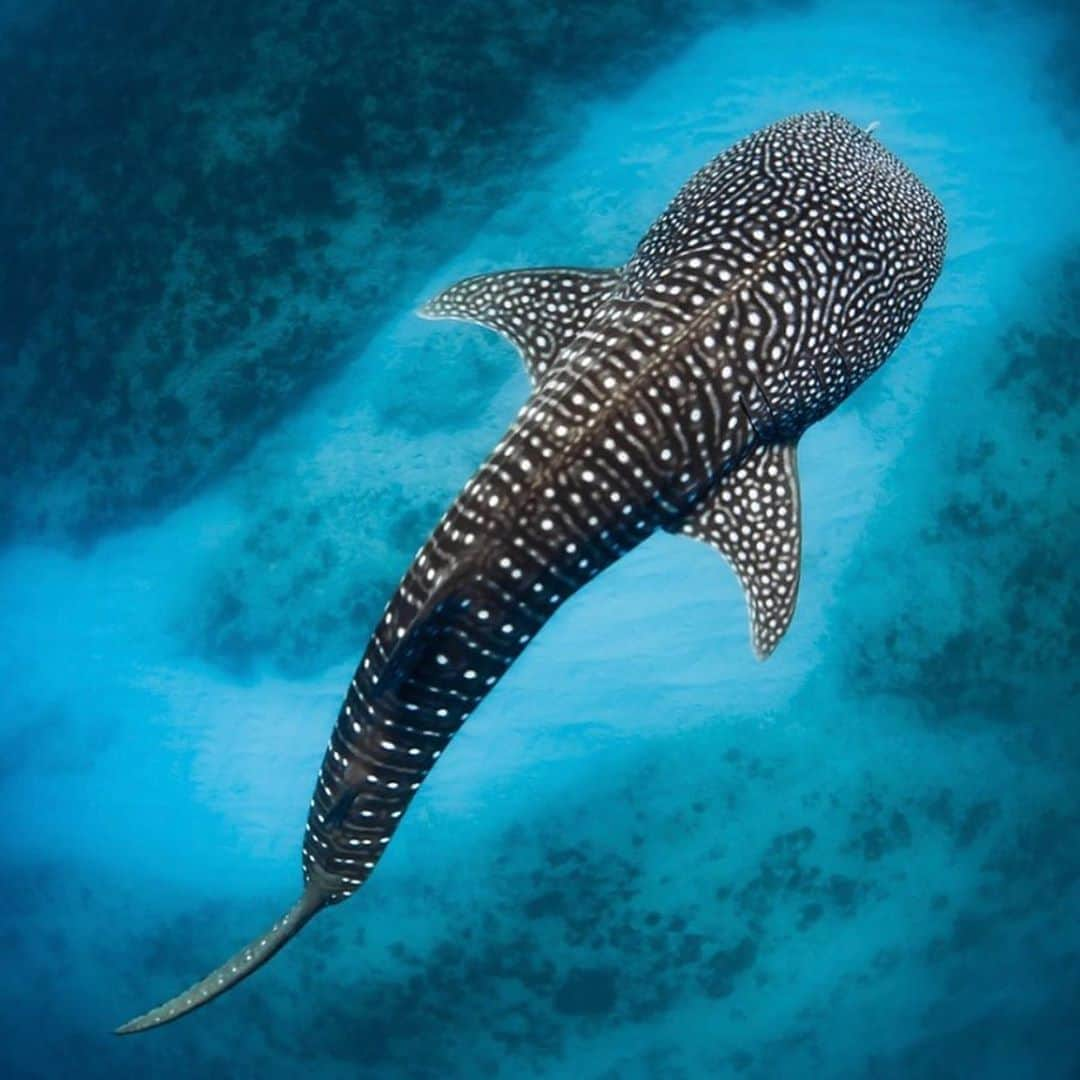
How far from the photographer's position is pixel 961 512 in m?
5.98

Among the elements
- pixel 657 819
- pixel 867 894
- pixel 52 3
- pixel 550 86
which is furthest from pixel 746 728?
pixel 52 3

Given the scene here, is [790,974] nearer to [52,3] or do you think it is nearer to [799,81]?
[799,81]

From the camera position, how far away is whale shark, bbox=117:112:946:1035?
2723 mm

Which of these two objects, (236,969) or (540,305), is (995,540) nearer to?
(540,305)

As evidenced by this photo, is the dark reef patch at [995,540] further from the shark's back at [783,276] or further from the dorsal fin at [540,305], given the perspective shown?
the dorsal fin at [540,305]

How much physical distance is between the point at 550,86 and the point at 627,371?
418cm

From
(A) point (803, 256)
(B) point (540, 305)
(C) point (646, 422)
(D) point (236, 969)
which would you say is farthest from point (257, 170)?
(D) point (236, 969)

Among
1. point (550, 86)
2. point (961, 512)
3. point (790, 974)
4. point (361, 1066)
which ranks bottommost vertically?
point (790, 974)

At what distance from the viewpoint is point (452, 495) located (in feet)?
19.3

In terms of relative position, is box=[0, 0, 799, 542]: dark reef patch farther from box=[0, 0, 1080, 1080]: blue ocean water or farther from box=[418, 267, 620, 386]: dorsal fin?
box=[418, 267, 620, 386]: dorsal fin

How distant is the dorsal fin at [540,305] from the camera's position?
3279mm

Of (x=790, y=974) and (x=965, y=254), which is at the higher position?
(x=965, y=254)

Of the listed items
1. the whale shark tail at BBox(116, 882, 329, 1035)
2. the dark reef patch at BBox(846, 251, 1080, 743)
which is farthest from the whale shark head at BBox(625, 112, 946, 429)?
the dark reef patch at BBox(846, 251, 1080, 743)

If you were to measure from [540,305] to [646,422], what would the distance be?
81 centimetres
